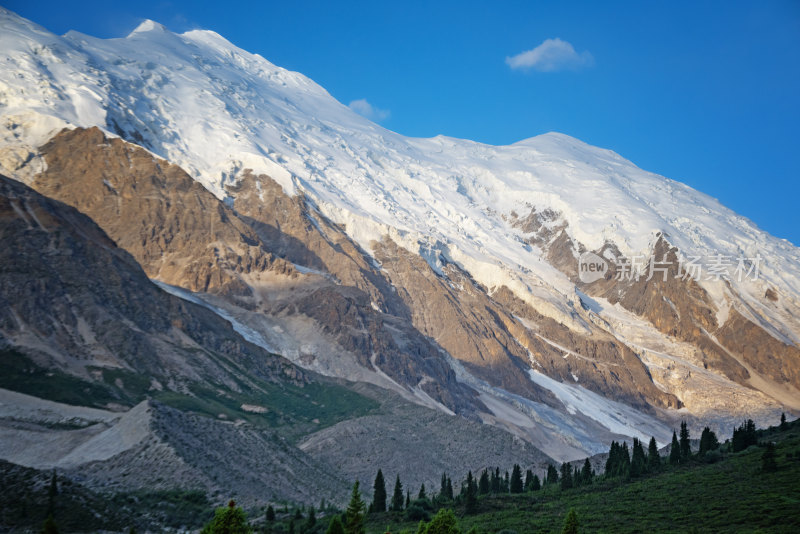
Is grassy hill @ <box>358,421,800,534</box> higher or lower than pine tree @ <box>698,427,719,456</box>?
lower

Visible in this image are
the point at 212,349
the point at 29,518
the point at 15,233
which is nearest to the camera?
the point at 29,518

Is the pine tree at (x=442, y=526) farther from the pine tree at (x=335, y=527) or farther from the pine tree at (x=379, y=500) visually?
the pine tree at (x=379, y=500)

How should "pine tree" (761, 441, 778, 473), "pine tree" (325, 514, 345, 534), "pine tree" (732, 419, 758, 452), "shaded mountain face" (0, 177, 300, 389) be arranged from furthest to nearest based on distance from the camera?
"shaded mountain face" (0, 177, 300, 389)
"pine tree" (732, 419, 758, 452)
"pine tree" (761, 441, 778, 473)
"pine tree" (325, 514, 345, 534)

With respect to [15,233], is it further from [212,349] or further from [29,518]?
[29,518]

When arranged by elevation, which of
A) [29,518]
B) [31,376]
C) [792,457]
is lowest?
[29,518]

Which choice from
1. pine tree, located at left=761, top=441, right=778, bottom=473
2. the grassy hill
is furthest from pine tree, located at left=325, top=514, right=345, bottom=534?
pine tree, located at left=761, top=441, right=778, bottom=473

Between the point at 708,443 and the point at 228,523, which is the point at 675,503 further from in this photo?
the point at 228,523

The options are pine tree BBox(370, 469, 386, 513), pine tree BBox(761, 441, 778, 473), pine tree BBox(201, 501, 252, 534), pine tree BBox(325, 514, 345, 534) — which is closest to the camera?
pine tree BBox(201, 501, 252, 534)

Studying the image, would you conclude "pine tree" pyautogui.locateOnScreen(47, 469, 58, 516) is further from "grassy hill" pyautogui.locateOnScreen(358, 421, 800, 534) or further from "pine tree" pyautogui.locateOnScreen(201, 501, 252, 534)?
"grassy hill" pyautogui.locateOnScreen(358, 421, 800, 534)

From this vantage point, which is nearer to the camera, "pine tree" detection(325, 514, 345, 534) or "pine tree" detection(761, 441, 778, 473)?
"pine tree" detection(325, 514, 345, 534)

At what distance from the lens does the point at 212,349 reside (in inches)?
7121

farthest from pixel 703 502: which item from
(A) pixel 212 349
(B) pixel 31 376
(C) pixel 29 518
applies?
(A) pixel 212 349

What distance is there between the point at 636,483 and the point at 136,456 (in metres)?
52.2

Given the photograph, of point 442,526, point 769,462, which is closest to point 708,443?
point 769,462
